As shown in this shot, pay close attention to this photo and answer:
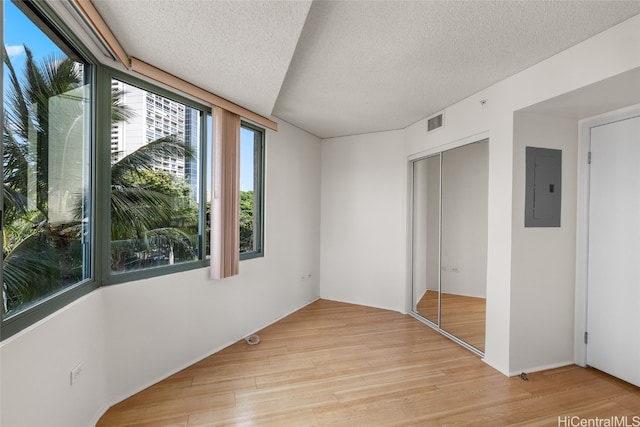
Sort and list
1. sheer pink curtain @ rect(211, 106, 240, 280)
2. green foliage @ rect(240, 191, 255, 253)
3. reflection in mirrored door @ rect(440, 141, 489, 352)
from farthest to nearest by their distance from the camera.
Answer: green foliage @ rect(240, 191, 255, 253) < reflection in mirrored door @ rect(440, 141, 489, 352) < sheer pink curtain @ rect(211, 106, 240, 280)

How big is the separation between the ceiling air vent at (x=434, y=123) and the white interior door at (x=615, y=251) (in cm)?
136

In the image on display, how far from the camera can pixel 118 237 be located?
85.9 inches

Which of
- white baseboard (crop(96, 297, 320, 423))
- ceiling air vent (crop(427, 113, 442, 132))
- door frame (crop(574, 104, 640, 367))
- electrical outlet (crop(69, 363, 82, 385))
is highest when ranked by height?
ceiling air vent (crop(427, 113, 442, 132))

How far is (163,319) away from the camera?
2.41 metres

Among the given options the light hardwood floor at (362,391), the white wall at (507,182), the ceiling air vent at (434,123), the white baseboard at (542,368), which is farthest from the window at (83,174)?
the white baseboard at (542,368)

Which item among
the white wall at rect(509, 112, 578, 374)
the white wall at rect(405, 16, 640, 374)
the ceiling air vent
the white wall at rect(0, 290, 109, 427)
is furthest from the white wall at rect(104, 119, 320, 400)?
the white wall at rect(509, 112, 578, 374)

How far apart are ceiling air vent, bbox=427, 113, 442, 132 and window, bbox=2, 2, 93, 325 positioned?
10.8 feet

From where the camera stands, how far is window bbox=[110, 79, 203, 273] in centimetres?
219

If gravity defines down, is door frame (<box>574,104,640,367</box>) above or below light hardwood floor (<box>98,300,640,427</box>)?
above

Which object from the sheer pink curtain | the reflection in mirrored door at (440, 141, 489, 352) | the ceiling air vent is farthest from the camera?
the ceiling air vent

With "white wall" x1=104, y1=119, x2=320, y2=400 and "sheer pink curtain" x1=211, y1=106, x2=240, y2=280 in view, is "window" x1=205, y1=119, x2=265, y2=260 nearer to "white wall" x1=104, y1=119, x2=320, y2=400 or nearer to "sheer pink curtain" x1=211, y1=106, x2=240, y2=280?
"white wall" x1=104, y1=119, x2=320, y2=400

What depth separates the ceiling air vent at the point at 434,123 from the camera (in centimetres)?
346

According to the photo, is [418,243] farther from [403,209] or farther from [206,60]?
[206,60]

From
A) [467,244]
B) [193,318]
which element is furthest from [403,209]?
[193,318]
